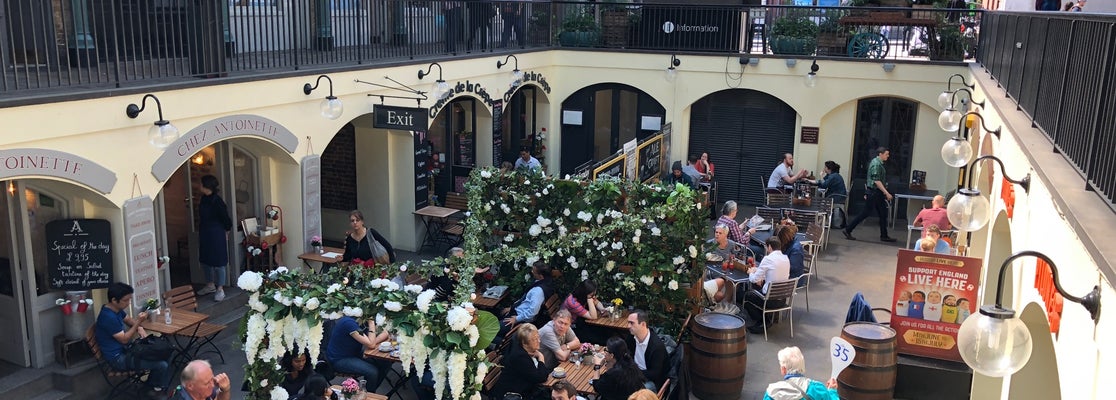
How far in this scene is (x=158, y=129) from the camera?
8.82 meters

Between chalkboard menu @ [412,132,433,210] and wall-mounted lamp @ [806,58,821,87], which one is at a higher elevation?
wall-mounted lamp @ [806,58,821,87]

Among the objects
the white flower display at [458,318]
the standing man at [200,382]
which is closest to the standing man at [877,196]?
the white flower display at [458,318]

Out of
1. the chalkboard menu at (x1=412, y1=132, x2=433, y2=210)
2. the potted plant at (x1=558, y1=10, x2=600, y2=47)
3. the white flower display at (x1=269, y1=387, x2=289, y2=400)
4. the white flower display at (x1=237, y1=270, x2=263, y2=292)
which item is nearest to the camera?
the white flower display at (x1=237, y1=270, x2=263, y2=292)

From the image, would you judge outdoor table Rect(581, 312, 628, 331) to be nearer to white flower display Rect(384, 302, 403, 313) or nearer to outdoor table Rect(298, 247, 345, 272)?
white flower display Rect(384, 302, 403, 313)

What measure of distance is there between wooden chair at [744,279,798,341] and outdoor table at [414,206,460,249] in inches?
213

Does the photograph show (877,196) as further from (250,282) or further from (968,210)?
(250,282)

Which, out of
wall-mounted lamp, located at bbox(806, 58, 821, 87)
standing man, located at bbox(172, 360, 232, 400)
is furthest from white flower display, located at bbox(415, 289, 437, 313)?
wall-mounted lamp, located at bbox(806, 58, 821, 87)

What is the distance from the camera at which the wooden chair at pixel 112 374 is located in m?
9.09

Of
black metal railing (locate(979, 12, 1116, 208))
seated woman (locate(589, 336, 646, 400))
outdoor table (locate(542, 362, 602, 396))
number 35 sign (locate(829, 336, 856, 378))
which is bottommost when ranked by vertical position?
outdoor table (locate(542, 362, 602, 396))

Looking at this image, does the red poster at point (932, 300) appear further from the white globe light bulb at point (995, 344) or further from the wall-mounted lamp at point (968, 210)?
the white globe light bulb at point (995, 344)

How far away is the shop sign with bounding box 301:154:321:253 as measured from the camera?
39.3 ft

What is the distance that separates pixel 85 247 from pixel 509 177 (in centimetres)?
468

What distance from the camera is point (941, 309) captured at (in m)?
9.07

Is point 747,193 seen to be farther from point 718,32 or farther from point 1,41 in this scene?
point 1,41
